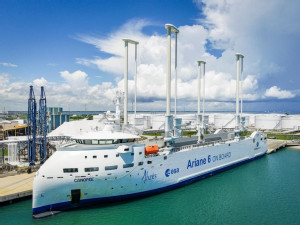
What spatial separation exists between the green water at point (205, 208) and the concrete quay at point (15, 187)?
20.9 inches

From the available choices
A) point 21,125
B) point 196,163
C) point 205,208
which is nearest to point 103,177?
point 205,208

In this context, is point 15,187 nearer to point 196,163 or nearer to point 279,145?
point 196,163

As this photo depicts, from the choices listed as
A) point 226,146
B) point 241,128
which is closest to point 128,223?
point 226,146

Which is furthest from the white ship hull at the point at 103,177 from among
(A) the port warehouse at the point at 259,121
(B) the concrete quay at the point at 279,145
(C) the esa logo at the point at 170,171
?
(A) the port warehouse at the point at 259,121

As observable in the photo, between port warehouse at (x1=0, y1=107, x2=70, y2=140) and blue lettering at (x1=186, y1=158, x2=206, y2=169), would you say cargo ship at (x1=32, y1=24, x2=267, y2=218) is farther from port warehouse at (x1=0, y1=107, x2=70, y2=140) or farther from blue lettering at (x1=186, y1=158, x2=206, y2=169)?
port warehouse at (x1=0, y1=107, x2=70, y2=140)

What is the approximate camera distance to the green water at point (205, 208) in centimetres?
1391

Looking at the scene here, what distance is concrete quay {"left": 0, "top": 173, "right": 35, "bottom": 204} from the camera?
50.9ft

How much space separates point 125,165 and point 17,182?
915 centimetres

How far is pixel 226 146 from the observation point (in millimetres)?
25766

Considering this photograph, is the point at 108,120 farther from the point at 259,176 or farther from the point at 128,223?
the point at 259,176

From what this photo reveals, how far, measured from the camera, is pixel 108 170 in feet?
50.0

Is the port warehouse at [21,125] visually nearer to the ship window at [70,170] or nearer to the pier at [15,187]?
the pier at [15,187]

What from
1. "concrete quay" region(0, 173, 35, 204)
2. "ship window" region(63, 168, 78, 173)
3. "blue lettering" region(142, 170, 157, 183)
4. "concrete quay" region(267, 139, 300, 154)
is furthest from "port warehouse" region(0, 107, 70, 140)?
"concrete quay" region(267, 139, 300, 154)

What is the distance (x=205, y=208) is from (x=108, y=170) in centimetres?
706
